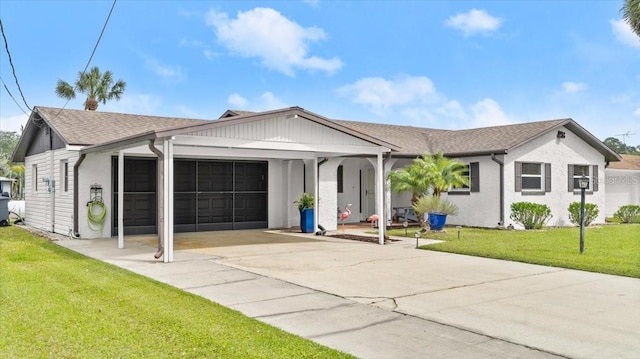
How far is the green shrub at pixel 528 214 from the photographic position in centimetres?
1745

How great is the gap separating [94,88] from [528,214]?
27.6 meters

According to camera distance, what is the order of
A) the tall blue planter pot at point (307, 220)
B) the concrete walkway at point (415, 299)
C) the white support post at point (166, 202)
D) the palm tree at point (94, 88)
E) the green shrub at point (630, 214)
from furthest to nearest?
the palm tree at point (94, 88) < the green shrub at point (630, 214) < the tall blue planter pot at point (307, 220) < the white support post at point (166, 202) < the concrete walkway at point (415, 299)

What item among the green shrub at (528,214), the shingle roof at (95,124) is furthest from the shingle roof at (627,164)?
the shingle roof at (95,124)

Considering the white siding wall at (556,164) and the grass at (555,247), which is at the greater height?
the white siding wall at (556,164)

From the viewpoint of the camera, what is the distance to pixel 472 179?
18.5m

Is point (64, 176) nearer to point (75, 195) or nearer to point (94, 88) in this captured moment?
point (75, 195)

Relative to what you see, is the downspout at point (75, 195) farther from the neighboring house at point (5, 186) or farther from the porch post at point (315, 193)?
the neighboring house at point (5, 186)

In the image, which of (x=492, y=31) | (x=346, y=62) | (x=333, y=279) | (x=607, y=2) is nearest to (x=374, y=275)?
(x=333, y=279)

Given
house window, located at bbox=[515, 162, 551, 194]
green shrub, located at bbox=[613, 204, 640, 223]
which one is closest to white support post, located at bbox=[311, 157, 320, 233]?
house window, located at bbox=[515, 162, 551, 194]

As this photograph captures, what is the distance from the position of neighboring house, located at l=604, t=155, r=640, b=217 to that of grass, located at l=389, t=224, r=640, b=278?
8.68m

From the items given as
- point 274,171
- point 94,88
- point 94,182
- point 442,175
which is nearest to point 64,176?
point 94,182

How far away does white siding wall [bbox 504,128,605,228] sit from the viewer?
17719 mm

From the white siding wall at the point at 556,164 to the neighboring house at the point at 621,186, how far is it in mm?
4482

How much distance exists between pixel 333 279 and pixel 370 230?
8.70 metres
